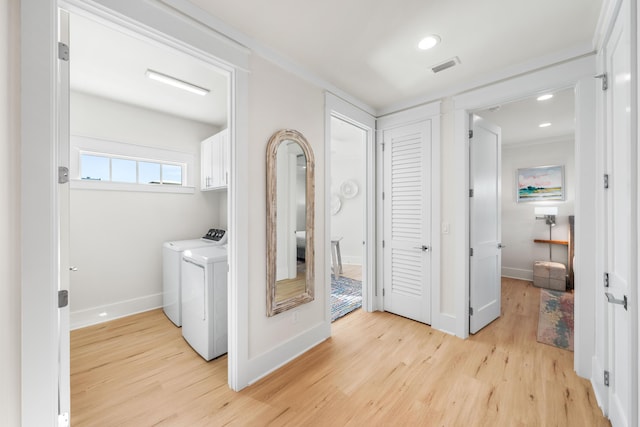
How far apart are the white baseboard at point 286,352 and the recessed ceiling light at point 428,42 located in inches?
101

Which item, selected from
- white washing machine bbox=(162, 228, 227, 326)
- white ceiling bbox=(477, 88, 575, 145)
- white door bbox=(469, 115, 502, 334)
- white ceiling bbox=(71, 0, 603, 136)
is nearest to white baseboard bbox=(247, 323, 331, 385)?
white washing machine bbox=(162, 228, 227, 326)

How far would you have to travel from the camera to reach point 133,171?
3.34 meters

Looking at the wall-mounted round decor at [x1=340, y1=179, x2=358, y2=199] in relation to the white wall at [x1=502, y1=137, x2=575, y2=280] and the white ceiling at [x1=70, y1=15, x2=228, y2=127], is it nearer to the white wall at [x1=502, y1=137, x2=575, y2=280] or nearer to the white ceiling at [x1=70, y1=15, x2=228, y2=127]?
the white wall at [x1=502, y1=137, x2=575, y2=280]

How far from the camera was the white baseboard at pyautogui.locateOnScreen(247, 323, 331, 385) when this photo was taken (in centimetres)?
203

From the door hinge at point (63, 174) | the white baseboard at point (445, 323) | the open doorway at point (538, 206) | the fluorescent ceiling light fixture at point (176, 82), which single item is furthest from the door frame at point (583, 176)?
the door hinge at point (63, 174)

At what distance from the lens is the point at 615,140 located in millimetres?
1553

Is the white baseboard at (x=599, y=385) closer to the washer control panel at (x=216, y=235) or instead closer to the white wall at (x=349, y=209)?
the washer control panel at (x=216, y=235)

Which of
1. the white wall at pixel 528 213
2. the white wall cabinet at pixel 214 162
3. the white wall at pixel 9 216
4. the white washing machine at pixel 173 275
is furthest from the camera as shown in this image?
the white wall at pixel 528 213

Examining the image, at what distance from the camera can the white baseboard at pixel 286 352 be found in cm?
203

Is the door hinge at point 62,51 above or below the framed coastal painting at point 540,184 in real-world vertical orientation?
above

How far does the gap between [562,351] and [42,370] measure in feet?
12.0

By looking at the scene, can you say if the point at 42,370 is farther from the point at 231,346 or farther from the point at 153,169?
the point at 153,169

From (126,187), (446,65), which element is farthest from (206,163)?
(446,65)

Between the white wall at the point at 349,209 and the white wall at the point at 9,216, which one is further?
the white wall at the point at 349,209
